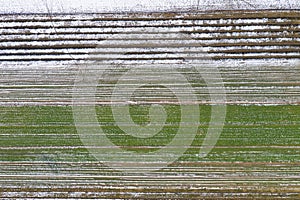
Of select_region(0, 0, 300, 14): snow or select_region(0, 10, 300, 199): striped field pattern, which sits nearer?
select_region(0, 10, 300, 199): striped field pattern

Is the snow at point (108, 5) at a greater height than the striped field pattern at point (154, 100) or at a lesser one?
greater

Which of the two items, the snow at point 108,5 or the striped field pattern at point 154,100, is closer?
the striped field pattern at point 154,100

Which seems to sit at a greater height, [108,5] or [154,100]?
[108,5]

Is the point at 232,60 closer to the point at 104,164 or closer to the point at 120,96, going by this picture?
the point at 120,96

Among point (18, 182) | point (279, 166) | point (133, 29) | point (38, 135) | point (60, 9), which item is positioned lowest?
point (279, 166)

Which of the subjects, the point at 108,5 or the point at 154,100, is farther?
the point at 108,5

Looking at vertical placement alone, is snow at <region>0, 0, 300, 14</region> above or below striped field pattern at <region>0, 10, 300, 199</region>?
above

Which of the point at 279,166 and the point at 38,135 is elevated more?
the point at 38,135

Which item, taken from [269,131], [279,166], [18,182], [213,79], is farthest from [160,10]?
[18,182]
